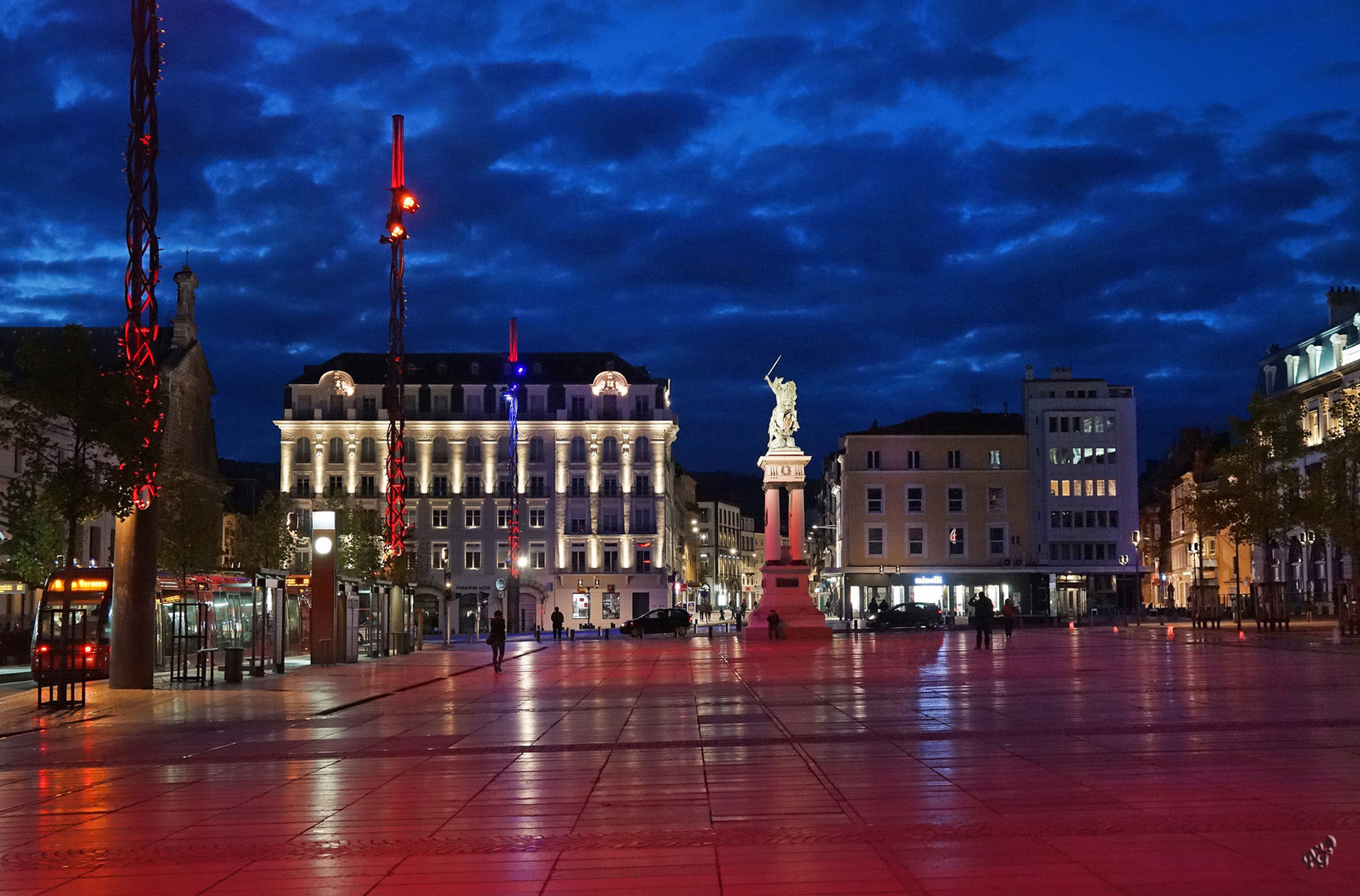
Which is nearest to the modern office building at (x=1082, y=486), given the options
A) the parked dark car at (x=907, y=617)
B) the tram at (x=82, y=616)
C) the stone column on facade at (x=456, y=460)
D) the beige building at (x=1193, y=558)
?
the beige building at (x=1193, y=558)

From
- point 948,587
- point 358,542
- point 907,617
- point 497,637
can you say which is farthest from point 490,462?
point 497,637

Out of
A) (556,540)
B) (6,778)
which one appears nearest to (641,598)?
(556,540)

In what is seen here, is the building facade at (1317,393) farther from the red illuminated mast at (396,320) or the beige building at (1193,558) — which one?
the red illuminated mast at (396,320)

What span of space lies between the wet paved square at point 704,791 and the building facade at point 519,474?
8419cm

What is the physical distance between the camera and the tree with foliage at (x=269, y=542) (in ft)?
289

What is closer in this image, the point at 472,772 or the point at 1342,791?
the point at 1342,791

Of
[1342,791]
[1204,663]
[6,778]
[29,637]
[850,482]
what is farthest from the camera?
[850,482]

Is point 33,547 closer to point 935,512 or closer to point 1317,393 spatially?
point 935,512

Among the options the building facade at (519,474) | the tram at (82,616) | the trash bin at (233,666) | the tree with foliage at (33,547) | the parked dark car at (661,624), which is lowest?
the parked dark car at (661,624)

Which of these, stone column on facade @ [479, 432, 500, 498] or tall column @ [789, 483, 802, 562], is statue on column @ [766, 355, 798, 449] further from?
stone column on facade @ [479, 432, 500, 498]

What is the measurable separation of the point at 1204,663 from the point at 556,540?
266ft

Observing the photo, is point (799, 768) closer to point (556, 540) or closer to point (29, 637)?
point (29, 637)

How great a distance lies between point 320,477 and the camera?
11506cm

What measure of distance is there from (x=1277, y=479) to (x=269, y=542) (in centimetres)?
5509
